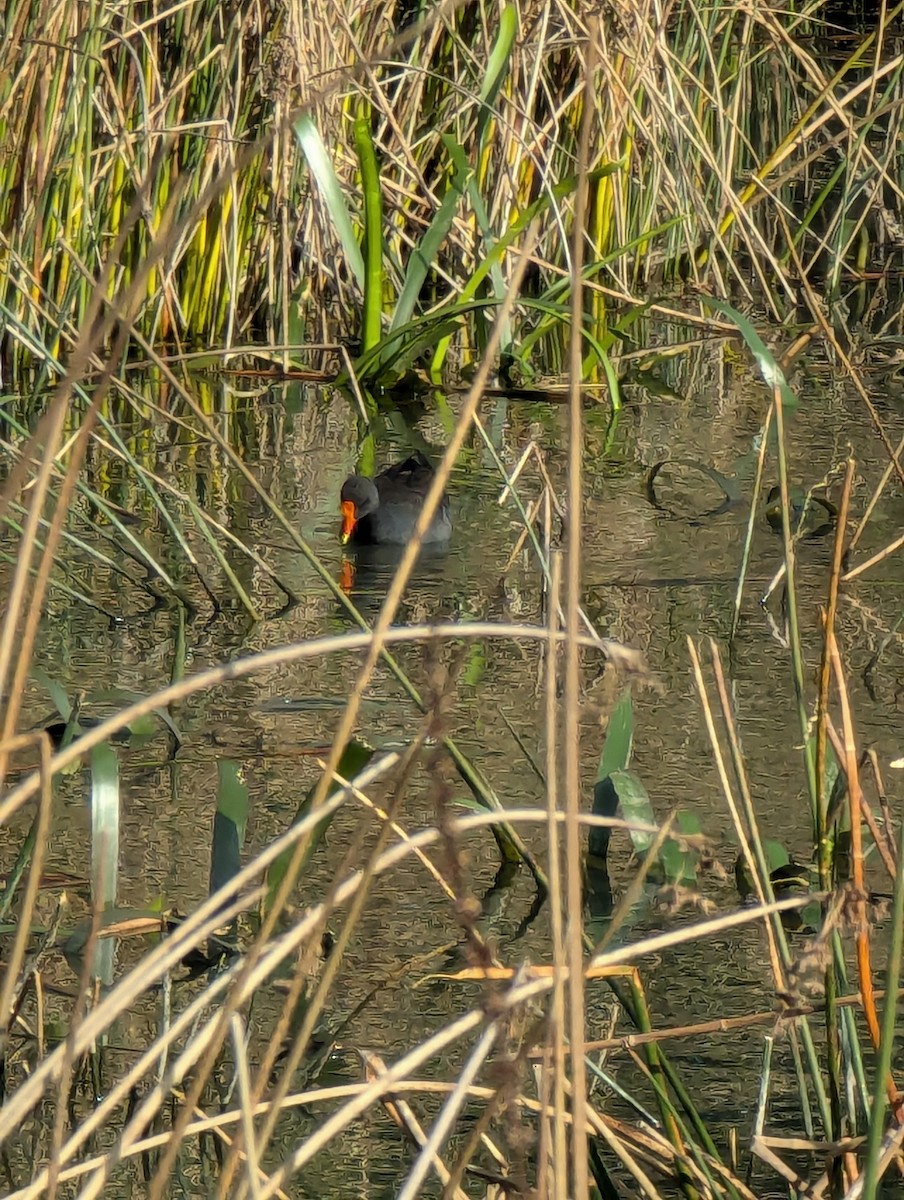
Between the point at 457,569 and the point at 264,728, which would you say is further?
the point at 457,569

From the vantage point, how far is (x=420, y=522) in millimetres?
1115

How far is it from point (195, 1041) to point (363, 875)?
183mm

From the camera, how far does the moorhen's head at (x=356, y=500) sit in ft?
12.6

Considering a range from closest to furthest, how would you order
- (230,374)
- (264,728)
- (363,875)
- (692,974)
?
(363,875), (692,974), (264,728), (230,374)

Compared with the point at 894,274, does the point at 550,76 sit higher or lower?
higher

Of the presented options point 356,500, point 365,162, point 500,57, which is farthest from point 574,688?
point 365,162

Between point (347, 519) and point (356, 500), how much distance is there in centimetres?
8

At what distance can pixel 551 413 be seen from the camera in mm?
4484

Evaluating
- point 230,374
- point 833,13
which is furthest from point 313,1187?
point 833,13

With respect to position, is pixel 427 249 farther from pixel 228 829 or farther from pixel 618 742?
pixel 228 829

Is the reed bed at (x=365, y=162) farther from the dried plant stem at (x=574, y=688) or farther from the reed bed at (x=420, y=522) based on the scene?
the dried plant stem at (x=574, y=688)

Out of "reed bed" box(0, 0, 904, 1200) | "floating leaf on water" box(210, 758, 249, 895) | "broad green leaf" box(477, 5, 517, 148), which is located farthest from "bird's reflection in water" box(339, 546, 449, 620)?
"floating leaf on water" box(210, 758, 249, 895)

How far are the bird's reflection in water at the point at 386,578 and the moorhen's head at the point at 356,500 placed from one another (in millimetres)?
59

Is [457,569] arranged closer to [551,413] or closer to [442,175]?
[551,413]
